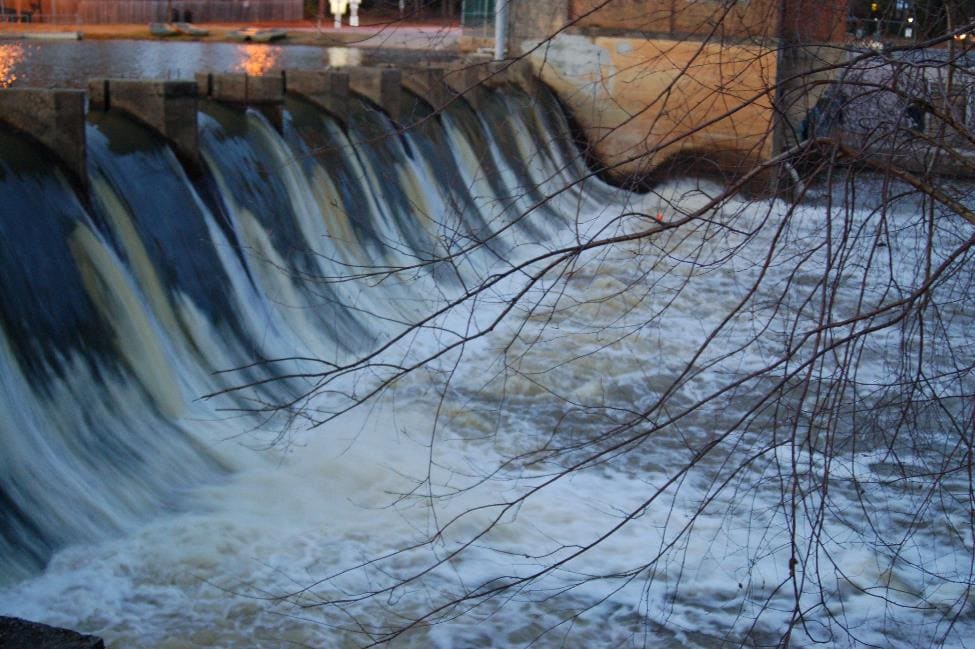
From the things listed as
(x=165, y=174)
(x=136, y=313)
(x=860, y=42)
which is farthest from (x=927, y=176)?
(x=165, y=174)

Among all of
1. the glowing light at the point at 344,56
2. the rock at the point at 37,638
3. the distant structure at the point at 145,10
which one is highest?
the distant structure at the point at 145,10

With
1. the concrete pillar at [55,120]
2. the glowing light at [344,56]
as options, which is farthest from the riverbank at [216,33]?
the concrete pillar at [55,120]

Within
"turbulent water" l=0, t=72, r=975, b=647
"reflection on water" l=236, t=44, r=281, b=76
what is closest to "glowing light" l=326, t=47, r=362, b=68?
"reflection on water" l=236, t=44, r=281, b=76

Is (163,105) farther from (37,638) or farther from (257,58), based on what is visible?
(257,58)

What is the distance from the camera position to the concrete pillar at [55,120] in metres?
7.35

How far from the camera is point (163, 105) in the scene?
855cm

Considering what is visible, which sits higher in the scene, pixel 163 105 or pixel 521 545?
pixel 163 105

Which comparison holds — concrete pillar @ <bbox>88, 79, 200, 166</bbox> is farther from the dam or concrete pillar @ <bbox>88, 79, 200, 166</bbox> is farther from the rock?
the rock

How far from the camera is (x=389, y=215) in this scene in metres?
10.9

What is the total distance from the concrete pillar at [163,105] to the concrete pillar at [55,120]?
3.64 feet

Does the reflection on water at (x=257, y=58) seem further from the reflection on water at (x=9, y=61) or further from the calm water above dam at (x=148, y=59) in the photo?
the reflection on water at (x=9, y=61)

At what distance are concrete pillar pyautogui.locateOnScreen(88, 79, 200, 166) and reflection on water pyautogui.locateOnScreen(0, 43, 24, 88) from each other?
10.8 ft

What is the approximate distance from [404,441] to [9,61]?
30.6ft

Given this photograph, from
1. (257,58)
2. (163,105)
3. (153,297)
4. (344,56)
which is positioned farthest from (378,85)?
(344,56)
